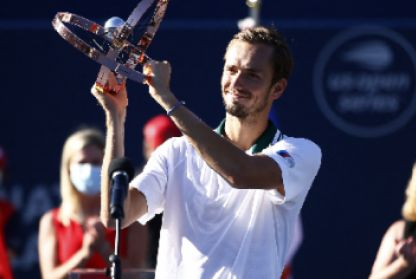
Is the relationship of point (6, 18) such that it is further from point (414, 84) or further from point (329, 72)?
point (414, 84)

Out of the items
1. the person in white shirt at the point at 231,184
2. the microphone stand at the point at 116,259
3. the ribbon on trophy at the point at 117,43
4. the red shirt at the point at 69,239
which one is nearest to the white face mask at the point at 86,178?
the red shirt at the point at 69,239

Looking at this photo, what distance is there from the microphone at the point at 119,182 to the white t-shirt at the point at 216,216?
0.32 meters

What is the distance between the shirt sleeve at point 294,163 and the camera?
4.17 metres

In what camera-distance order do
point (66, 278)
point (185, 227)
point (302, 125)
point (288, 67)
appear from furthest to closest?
point (302, 125), point (66, 278), point (288, 67), point (185, 227)

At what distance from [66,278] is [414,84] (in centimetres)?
329

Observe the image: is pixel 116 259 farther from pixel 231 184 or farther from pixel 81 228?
pixel 81 228

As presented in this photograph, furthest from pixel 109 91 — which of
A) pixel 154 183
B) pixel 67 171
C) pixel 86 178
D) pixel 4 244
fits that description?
pixel 4 244

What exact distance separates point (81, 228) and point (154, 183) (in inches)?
76.3

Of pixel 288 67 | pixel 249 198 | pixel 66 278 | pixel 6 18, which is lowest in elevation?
pixel 66 278

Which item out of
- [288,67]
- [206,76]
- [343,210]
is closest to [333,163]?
[343,210]

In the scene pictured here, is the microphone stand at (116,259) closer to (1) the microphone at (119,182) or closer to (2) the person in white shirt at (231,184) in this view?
(1) the microphone at (119,182)

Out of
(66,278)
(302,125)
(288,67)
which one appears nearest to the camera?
(288,67)

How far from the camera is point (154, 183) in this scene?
4211 millimetres

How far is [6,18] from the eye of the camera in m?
8.43
